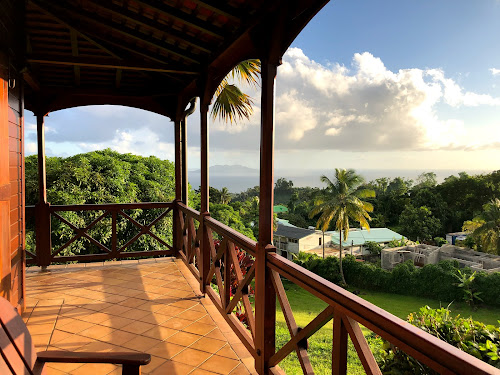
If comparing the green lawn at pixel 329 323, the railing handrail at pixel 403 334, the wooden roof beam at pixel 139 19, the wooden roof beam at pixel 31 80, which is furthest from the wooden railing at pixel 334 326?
the green lawn at pixel 329 323

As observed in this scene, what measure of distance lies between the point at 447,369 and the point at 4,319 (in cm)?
163

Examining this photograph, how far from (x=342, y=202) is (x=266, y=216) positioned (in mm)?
24213

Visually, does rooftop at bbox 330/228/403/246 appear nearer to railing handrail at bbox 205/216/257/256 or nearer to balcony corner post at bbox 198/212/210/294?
balcony corner post at bbox 198/212/210/294

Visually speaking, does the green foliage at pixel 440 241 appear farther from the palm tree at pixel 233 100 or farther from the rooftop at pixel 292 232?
the palm tree at pixel 233 100

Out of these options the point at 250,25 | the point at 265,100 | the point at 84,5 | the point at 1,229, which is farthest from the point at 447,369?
the point at 84,5

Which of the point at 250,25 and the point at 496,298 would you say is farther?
the point at 496,298

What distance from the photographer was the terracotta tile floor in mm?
2576

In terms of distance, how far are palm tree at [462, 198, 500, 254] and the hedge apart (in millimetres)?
8601

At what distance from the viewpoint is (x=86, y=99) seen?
16.8ft

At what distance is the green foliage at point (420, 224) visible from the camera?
33844 millimetres

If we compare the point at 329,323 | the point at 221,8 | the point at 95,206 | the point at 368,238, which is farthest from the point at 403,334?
the point at 368,238

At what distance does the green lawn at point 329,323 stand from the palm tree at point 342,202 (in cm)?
515

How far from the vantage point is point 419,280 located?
22031 mm

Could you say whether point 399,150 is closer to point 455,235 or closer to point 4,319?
point 455,235
